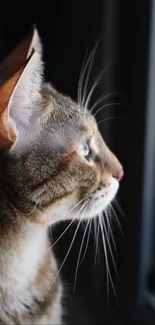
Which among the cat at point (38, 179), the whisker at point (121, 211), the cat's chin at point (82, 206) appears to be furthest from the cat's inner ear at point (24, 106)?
the whisker at point (121, 211)

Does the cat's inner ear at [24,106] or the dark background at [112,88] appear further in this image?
the dark background at [112,88]

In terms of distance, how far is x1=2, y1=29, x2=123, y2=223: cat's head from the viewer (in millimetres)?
881

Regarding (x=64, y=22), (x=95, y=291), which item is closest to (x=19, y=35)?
(x=64, y=22)

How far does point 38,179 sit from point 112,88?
1.67ft

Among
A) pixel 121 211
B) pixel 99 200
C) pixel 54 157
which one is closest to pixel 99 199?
pixel 99 200

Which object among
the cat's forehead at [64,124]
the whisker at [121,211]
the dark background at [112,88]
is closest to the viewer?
the cat's forehead at [64,124]

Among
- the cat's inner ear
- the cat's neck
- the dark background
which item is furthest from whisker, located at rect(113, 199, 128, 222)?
the cat's inner ear

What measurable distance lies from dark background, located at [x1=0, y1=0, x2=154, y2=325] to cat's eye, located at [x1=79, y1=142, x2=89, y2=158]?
34 cm

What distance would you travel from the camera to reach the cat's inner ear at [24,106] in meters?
0.82

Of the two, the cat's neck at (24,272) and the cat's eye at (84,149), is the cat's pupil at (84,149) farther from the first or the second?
the cat's neck at (24,272)

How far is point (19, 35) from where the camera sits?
1.70 metres

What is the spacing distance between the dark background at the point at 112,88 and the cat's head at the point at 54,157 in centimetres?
33

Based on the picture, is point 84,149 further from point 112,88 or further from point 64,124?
point 112,88

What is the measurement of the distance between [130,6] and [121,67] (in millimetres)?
141
